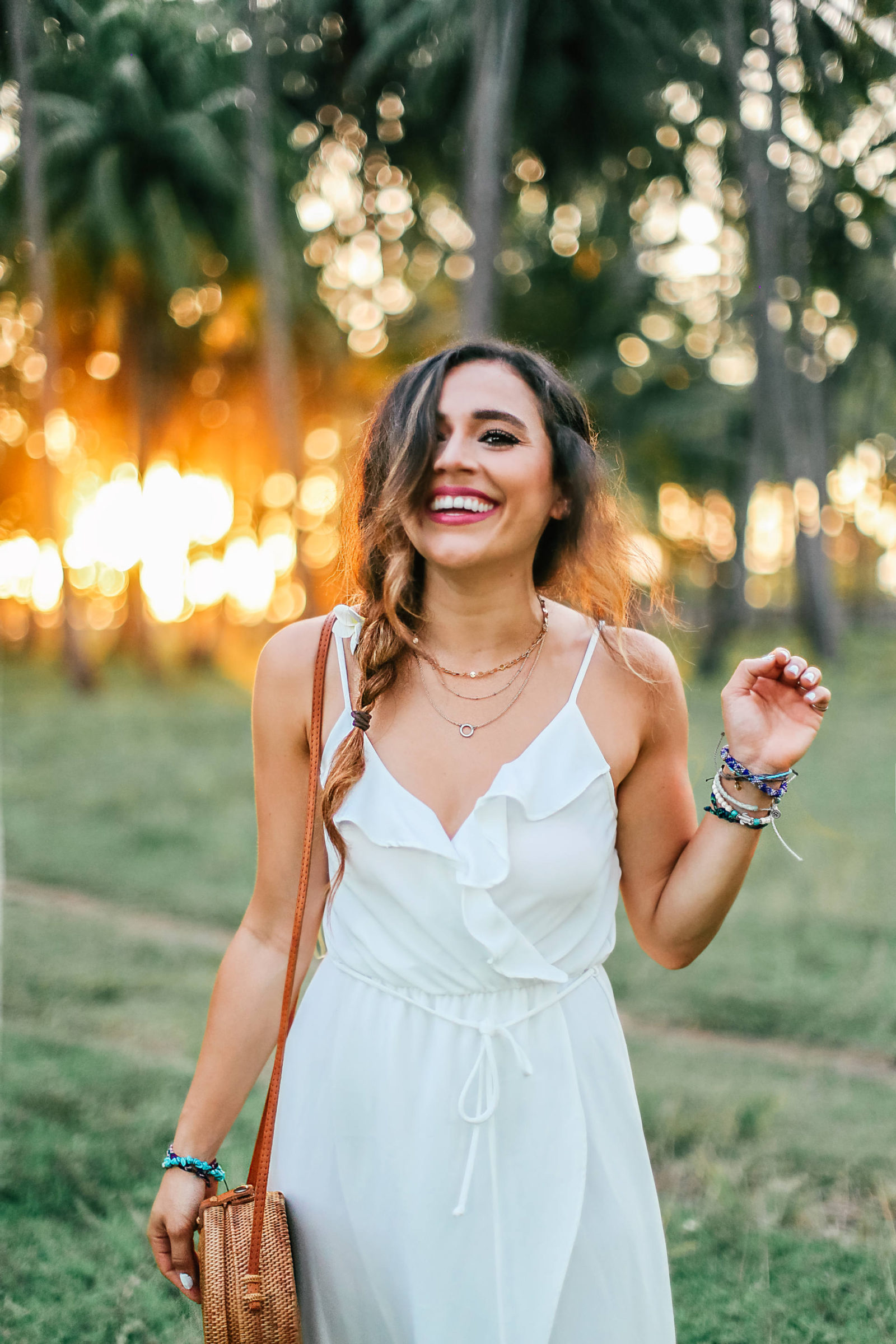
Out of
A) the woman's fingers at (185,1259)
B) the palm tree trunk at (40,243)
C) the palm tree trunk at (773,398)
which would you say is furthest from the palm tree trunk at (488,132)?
the woman's fingers at (185,1259)

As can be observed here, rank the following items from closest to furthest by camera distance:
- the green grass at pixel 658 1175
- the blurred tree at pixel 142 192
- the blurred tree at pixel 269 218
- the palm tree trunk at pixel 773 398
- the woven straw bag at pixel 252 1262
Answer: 1. the woven straw bag at pixel 252 1262
2. the green grass at pixel 658 1175
3. the palm tree trunk at pixel 773 398
4. the blurred tree at pixel 269 218
5. the blurred tree at pixel 142 192

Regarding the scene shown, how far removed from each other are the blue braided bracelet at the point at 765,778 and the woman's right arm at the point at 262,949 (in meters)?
0.66

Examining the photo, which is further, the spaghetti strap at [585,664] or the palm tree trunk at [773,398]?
the palm tree trunk at [773,398]

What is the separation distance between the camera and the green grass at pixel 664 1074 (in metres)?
3.04

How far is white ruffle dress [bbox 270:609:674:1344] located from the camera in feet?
5.07

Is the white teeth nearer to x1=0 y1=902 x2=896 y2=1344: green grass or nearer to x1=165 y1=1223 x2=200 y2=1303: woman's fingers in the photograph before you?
x1=165 y1=1223 x2=200 y2=1303: woman's fingers

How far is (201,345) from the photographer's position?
24.5 m

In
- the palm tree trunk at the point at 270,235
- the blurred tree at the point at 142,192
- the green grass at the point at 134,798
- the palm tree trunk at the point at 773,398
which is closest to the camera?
the green grass at the point at 134,798

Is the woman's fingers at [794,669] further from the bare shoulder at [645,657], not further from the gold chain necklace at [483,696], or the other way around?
the gold chain necklace at [483,696]

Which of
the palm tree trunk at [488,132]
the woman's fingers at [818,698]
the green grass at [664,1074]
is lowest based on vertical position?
the green grass at [664,1074]

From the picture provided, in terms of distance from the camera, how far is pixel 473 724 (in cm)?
173

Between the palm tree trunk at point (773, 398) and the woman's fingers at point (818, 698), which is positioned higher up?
the palm tree trunk at point (773, 398)

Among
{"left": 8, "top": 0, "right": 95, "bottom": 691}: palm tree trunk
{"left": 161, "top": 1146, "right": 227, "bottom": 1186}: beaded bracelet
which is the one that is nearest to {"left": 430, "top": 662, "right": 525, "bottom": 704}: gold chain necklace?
{"left": 161, "top": 1146, "right": 227, "bottom": 1186}: beaded bracelet

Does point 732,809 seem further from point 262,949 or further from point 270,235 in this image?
point 270,235
